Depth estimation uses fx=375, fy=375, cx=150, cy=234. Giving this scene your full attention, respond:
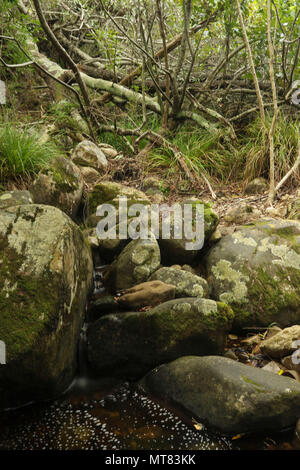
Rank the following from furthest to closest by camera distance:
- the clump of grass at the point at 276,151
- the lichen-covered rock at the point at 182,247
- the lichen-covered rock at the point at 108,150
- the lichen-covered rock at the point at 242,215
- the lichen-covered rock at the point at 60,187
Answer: the lichen-covered rock at the point at 108,150 → the clump of grass at the point at 276,151 → the lichen-covered rock at the point at 242,215 → the lichen-covered rock at the point at 60,187 → the lichen-covered rock at the point at 182,247

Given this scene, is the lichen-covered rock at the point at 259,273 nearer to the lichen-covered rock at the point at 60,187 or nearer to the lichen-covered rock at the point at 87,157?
the lichen-covered rock at the point at 60,187

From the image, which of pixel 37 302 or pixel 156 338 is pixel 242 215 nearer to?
pixel 156 338

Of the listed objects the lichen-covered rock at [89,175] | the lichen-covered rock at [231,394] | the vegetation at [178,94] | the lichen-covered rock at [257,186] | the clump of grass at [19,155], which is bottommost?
the lichen-covered rock at [231,394]

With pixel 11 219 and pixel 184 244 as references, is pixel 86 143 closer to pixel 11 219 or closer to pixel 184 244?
pixel 184 244

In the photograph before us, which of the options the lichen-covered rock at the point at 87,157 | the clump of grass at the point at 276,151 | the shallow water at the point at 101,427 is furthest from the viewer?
the clump of grass at the point at 276,151

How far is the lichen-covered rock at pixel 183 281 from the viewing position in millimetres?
2762

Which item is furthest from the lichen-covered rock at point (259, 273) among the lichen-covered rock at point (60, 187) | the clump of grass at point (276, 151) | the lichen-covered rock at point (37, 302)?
the clump of grass at point (276, 151)

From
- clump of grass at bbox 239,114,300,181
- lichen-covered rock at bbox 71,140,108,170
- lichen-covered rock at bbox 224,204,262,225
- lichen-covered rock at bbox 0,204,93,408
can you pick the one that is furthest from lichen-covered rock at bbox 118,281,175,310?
clump of grass at bbox 239,114,300,181

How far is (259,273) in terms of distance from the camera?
2898 millimetres

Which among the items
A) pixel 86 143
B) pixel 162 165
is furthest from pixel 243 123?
pixel 86 143

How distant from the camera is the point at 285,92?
16.3ft

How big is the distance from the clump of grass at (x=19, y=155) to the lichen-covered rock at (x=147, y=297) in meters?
1.73

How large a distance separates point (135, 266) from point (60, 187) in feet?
3.41
